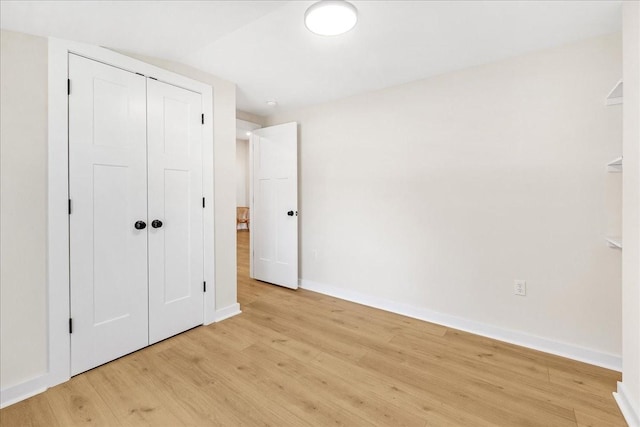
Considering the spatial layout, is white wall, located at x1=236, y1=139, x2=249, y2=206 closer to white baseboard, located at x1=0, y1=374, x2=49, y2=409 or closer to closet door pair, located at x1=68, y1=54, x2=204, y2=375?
closet door pair, located at x1=68, y1=54, x2=204, y2=375

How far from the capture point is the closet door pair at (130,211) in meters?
1.88

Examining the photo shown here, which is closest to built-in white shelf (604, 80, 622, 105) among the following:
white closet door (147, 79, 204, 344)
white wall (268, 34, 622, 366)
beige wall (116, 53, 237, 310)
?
white wall (268, 34, 622, 366)

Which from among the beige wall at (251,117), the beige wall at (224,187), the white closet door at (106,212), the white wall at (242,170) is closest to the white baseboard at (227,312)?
the beige wall at (224,187)

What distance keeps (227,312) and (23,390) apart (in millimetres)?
1388

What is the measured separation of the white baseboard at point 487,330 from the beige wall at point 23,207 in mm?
2562

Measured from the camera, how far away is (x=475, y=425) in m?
1.44

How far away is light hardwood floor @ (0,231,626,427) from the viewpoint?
1496mm

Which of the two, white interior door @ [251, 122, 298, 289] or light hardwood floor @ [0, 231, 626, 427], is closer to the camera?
light hardwood floor @ [0, 231, 626, 427]

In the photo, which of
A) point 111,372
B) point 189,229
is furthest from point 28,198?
point 111,372
